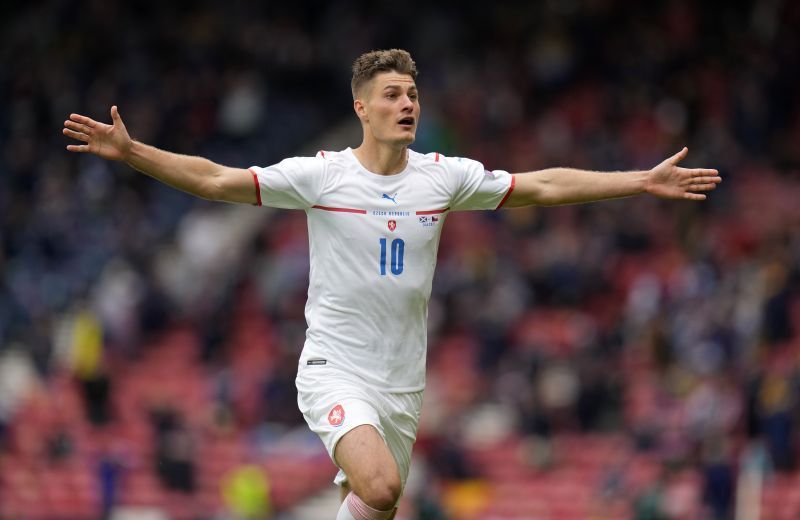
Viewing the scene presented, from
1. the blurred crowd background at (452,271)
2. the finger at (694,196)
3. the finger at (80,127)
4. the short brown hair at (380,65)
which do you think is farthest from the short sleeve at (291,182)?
the blurred crowd background at (452,271)

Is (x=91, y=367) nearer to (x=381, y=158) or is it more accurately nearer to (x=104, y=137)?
(x=381, y=158)

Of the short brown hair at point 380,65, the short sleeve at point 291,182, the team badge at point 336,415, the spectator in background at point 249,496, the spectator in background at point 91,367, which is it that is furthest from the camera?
the spectator in background at point 91,367

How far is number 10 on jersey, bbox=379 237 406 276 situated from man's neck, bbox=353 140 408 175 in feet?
1.45

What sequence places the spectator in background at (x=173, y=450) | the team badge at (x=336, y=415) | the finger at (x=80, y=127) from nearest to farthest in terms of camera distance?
the finger at (x=80, y=127) → the team badge at (x=336, y=415) → the spectator in background at (x=173, y=450)

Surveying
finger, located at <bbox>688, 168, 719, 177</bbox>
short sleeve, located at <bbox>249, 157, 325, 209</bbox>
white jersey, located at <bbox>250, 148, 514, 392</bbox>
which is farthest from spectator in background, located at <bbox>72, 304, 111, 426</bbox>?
finger, located at <bbox>688, 168, 719, 177</bbox>

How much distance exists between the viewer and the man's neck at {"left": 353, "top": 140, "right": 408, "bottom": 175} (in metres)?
8.12

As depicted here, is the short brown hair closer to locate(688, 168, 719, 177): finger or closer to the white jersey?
→ the white jersey

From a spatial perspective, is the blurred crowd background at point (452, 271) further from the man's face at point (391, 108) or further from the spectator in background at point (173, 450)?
the man's face at point (391, 108)

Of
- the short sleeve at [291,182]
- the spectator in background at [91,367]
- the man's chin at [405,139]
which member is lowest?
the spectator in background at [91,367]

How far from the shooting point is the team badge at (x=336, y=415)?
25.3 ft

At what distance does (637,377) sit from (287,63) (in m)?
10.2

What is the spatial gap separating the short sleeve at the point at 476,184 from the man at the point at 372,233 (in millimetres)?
12

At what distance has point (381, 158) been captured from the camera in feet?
26.7

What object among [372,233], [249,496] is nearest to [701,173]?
[372,233]
